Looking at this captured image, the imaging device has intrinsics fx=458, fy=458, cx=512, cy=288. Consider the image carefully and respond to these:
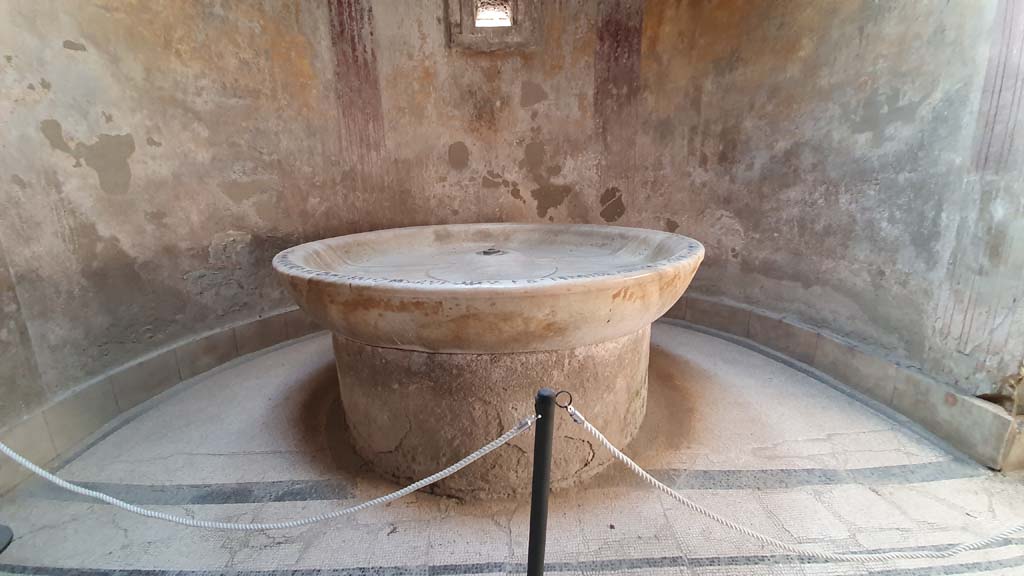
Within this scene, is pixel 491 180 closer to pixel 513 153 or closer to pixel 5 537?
pixel 513 153

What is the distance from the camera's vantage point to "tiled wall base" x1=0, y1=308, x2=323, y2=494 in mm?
2359

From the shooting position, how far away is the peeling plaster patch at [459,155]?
14.6ft

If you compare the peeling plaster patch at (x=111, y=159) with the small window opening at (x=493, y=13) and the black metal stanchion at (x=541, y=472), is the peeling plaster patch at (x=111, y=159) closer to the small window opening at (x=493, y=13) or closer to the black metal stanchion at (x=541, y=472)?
the small window opening at (x=493, y=13)

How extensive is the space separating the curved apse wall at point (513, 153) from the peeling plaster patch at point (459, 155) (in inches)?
0.9

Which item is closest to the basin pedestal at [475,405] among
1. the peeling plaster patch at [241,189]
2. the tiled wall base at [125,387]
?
the tiled wall base at [125,387]

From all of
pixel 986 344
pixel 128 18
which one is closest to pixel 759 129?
pixel 986 344

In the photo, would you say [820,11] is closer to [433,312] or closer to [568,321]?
[568,321]

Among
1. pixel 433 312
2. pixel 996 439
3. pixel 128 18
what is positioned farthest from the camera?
pixel 128 18

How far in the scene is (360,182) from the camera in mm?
4230

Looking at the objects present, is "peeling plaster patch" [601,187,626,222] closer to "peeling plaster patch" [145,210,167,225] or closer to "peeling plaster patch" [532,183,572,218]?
"peeling plaster patch" [532,183,572,218]

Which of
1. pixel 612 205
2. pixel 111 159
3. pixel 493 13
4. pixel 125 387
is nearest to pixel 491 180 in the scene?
pixel 612 205

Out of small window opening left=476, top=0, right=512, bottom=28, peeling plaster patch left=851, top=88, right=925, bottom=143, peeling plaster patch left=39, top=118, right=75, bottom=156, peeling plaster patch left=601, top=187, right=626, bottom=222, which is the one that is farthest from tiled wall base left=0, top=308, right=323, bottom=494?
peeling plaster patch left=851, top=88, right=925, bottom=143

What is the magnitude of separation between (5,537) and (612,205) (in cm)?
451

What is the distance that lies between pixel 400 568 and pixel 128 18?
144 inches
